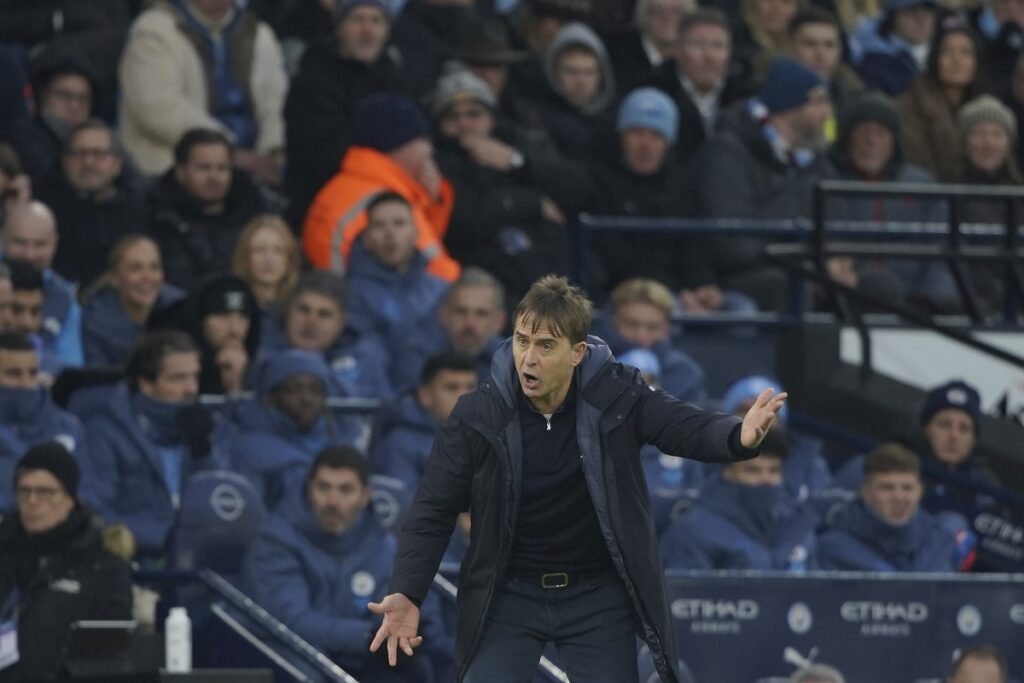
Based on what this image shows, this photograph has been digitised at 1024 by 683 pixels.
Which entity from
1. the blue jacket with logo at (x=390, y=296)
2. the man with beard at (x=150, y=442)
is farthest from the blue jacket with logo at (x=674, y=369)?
the man with beard at (x=150, y=442)

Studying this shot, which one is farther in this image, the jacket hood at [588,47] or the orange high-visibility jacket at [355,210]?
the jacket hood at [588,47]

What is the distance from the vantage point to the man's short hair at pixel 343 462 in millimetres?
11484

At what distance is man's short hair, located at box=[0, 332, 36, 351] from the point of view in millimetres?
11703

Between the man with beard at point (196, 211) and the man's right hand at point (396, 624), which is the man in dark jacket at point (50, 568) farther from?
the man with beard at point (196, 211)

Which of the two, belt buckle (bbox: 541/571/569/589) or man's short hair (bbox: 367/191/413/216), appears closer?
belt buckle (bbox: 541/571/569/589)

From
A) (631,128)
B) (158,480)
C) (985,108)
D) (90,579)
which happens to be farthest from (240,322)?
(985,108)

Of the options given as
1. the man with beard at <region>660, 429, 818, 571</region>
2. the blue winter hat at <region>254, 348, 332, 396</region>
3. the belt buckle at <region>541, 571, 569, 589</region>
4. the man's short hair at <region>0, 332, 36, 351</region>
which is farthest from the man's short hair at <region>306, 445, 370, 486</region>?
the belt buckle at <region>541, 571, 569, 589</region>

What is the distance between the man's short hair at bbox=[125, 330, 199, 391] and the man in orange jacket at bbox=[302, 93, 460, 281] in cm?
182

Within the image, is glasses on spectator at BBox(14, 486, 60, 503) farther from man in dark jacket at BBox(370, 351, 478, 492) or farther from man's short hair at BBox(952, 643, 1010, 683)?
man's short hair at BBox(952, 643, 1010, 683)

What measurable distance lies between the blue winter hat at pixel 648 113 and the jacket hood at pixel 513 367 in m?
6.96

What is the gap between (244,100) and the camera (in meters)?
15.0

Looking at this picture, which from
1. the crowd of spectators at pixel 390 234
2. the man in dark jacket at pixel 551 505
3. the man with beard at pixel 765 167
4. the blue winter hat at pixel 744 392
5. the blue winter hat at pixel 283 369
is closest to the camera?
the man in dark jacket at pixel 551 505

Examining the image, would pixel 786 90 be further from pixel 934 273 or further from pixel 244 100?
pixel 244 100

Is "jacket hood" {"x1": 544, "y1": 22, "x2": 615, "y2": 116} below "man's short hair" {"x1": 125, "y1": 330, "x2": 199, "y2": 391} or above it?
above
